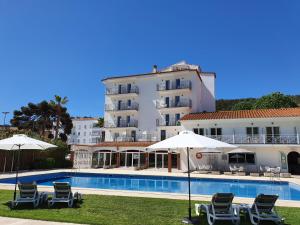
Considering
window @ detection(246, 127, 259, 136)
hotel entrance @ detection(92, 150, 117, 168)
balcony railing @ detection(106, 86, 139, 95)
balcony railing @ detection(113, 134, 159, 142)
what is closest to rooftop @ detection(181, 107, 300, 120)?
window @ detection(246, 127, 259, 136)

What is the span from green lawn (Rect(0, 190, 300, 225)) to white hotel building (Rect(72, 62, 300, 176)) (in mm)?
18096

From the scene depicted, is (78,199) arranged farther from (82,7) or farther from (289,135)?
(289,135)

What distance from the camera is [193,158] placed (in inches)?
1153

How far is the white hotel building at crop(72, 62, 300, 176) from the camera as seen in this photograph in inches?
1046

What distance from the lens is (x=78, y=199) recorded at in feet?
35.4

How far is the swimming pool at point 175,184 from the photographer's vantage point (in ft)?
55.3

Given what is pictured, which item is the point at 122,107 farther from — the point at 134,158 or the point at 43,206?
the point at 43,206

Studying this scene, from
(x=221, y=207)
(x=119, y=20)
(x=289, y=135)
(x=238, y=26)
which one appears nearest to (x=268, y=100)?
(x=289, y=135)

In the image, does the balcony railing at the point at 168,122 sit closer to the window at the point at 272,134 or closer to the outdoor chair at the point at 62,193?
the window at the point at 272,134

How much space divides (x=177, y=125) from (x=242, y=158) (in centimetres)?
1025

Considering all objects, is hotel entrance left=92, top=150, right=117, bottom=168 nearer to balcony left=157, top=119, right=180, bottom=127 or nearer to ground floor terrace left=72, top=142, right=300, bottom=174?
ground floor terrace left=72, top=142, right=300, bottom=174

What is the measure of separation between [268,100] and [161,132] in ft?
64.2

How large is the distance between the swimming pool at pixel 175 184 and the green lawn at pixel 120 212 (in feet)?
19.2

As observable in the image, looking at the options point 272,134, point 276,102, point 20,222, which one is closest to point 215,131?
point 272,134
